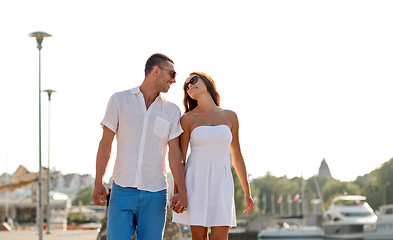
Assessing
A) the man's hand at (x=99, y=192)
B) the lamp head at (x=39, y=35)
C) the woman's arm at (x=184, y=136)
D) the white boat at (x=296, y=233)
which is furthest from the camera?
the white boat at (x=296, y=233)

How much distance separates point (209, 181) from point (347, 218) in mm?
60607

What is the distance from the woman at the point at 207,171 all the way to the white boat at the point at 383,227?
53.3 m

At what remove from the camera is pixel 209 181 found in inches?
257

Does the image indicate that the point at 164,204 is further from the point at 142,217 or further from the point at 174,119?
the point at 174,119

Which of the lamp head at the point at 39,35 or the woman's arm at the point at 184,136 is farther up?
the lamp head at the point at 39,35

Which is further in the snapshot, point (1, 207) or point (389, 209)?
point (1, 207)

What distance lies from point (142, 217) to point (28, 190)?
19156 centimetres

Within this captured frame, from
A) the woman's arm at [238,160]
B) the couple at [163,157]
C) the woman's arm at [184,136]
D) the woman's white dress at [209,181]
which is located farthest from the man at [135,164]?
the woman's arm at [238,160]

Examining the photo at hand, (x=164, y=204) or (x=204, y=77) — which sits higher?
(x=204, y=77)

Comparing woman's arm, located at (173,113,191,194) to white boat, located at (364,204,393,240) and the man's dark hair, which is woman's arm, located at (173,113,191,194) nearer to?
the man's dark hair

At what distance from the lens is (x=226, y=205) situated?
6.52m

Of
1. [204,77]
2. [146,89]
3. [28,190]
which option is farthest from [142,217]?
[28,190]

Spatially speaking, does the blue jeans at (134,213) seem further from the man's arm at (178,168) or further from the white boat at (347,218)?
the white boat at (347,218)

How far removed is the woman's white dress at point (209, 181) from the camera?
6.46 metres
